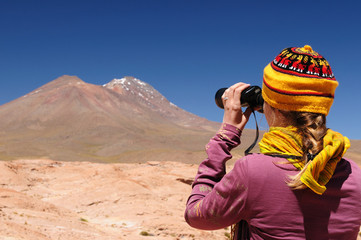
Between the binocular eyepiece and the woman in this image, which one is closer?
the woman

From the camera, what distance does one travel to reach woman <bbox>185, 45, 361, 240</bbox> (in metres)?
1.59

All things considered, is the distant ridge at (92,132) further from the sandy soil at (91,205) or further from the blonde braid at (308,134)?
the blonde braid at (308,134)

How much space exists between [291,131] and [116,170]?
73.9ft

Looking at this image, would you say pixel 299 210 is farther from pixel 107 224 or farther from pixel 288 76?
pixel 107 224

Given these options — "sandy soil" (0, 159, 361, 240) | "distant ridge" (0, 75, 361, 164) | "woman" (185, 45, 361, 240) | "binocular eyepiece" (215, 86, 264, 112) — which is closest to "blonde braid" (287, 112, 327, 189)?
"woman" (185, 45, 361, 240)

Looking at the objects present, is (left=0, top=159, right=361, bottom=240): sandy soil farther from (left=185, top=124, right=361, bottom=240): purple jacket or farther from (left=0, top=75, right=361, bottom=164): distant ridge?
(left=0, top=75, right=361, bottom=164): distant ridge

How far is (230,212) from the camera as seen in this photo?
165 cm

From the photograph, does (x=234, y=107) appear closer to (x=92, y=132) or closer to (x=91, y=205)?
(x=91, y=205)

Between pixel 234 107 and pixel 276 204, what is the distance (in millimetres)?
525

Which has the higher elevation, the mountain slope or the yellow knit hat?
the mountain slope

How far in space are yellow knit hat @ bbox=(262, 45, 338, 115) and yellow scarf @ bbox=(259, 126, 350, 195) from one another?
0.37ft

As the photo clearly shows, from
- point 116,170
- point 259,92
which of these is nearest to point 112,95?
point 116,170

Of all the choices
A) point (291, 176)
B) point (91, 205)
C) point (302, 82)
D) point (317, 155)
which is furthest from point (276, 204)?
point (91, 205)

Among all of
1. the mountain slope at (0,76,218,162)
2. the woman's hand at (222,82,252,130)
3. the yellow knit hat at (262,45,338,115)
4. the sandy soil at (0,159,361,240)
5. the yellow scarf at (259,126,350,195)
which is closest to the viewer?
the yellow scarf at (259,126,350,195)
